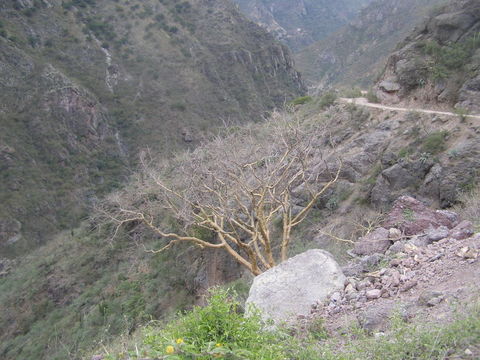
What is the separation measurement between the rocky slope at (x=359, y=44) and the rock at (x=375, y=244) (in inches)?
2361

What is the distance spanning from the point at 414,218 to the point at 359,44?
84.0 meters

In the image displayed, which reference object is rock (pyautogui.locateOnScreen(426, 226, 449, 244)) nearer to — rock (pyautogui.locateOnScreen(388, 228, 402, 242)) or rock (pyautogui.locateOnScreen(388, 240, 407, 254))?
rock (pyautogui.locateOnScreen(388, 240, 407, 254))

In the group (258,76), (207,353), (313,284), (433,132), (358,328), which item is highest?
(207,353)

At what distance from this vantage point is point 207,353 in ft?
9.25

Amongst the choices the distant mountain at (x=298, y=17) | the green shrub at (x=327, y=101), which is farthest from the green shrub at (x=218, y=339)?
the distant mountain at (x=298, y=17)

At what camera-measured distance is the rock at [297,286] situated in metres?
4.54

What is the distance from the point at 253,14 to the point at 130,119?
326ft

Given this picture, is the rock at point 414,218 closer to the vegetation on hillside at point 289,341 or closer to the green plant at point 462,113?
the vegetation on hillside at point 289,341

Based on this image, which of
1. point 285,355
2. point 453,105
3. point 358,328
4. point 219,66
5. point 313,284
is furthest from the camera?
point 219,66

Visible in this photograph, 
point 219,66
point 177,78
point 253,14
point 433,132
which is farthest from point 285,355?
point 253,14

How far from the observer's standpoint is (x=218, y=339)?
10.1 feet

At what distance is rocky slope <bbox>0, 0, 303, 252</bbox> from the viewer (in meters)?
33.4

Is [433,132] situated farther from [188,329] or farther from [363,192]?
[188,329]

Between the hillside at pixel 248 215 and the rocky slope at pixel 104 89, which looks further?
the rocky slope at pixel 104 89
